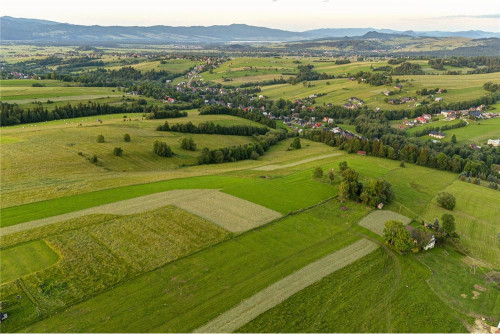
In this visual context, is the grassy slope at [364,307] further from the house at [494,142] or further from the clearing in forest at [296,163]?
the house at [494,142]

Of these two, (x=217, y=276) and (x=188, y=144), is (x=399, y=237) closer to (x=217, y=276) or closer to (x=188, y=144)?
(x=217, y=276)

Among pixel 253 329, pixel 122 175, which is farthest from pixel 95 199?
pixel 253 329

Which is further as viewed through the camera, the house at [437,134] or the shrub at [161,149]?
the house at [437,134]

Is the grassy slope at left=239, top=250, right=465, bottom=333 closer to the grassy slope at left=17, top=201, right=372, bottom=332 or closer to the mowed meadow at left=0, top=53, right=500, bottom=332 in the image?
the mowed meadow at left=0, top=53, right=500, bottom=332

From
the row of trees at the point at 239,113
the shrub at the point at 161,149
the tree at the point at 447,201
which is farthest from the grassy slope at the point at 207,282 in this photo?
the row of trees at the point at 239,113

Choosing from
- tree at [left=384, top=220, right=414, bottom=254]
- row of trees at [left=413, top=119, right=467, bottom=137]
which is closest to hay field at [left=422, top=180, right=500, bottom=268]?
tree at [left=384, top=220, right=414, bottom=254]

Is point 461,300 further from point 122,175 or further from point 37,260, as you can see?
point 122,175
